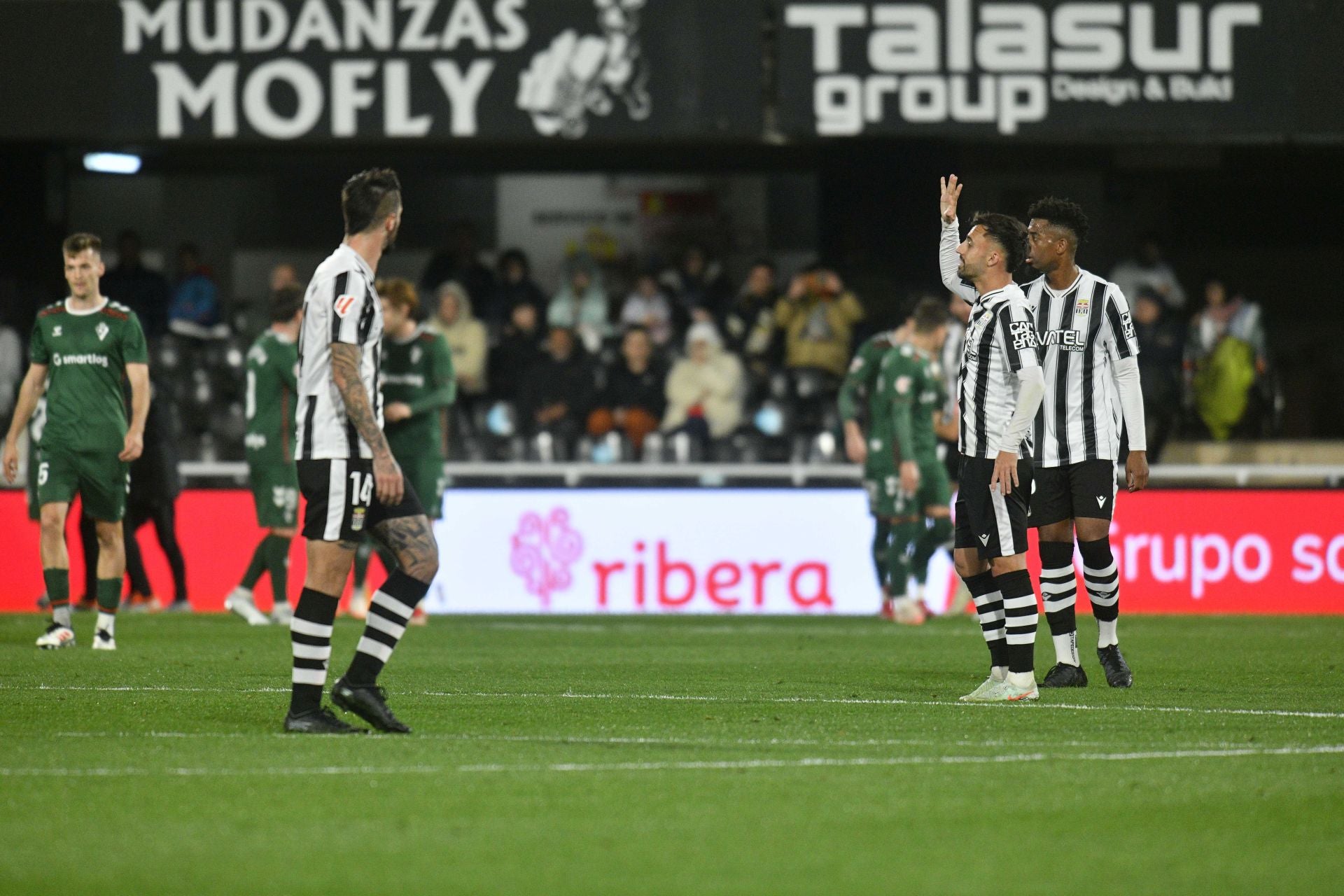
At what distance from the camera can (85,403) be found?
11.0 m

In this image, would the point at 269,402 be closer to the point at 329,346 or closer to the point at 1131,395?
the point at 1131,395

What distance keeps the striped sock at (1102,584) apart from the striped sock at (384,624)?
3.52m

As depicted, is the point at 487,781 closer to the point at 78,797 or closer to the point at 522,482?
the point at 78,797

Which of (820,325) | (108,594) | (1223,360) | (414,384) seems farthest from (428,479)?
(1223,360)

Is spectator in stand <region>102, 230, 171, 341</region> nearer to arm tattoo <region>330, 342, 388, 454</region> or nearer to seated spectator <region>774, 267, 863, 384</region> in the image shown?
seated spectator <region>774, 267, 863, 384</region>

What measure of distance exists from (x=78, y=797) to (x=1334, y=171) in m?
19.2

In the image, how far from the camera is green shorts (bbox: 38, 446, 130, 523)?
11.0 m

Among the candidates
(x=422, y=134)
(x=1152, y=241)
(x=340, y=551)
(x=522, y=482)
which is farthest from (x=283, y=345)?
(x=1152, y=241)

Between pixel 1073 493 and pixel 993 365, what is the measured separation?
3.10 feet

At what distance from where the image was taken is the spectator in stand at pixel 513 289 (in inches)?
798

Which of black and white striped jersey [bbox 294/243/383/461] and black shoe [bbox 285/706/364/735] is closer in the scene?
black and white striped jersey [bbox 294/243/383/461]

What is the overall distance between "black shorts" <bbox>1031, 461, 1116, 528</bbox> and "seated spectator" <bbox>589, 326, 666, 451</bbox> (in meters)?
9.50

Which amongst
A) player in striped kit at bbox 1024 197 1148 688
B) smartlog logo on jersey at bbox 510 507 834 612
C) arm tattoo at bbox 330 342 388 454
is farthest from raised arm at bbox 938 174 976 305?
smartlog logo on jersey at bbox 510 507 834 612

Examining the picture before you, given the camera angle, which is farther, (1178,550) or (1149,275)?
(1149,275)
